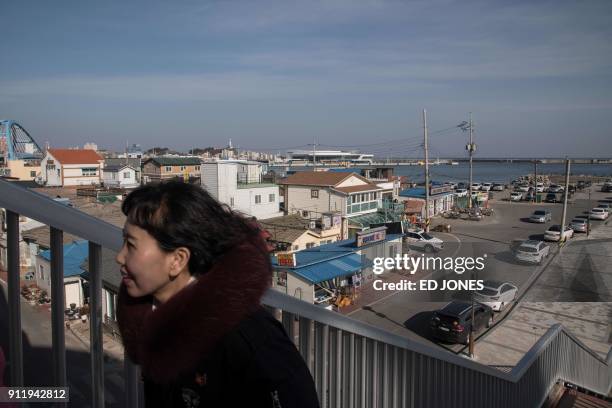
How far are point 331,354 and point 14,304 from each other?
3.67ft

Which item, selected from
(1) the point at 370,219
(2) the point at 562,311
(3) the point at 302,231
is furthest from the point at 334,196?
(2) the point at 562,311

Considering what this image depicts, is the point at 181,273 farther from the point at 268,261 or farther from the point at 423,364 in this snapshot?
the point at 423,364

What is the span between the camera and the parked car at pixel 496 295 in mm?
13047

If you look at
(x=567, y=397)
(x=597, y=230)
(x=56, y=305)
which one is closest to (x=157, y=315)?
(x=56, y=305)

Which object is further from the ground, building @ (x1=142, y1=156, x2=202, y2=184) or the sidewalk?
building @ (x1=142, y1=156, x2=202, y2=184)

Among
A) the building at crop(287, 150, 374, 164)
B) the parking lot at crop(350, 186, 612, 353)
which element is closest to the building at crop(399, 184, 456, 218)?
the parking lot at crop(350, 186, 612, 353)

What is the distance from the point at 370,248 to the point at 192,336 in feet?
51.0

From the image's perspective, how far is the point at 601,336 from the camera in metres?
11.2

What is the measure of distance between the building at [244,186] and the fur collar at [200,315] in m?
18.3

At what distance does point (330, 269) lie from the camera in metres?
13.0

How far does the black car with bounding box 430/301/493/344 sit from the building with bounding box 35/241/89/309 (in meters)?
10.4

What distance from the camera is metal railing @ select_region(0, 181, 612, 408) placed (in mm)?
1069

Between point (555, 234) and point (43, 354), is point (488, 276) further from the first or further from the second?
point (43, 354)

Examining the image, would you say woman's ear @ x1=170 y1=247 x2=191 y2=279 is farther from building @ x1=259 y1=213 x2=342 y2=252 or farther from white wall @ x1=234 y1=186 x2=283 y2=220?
white wall @ x1=234 y1=186 x2=283 y2=220
